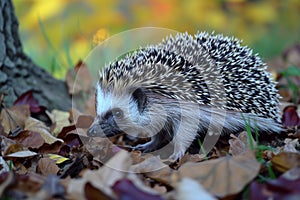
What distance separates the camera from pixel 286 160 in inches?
107

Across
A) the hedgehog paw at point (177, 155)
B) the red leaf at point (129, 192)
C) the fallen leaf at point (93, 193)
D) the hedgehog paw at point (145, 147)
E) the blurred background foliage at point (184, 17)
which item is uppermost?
the blurred background foliage at point (184, 17)

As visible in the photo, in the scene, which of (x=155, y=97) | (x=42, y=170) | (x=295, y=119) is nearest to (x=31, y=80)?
(x=155, y=97)

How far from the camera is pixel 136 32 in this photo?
9664mm

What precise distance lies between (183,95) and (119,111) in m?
0.57

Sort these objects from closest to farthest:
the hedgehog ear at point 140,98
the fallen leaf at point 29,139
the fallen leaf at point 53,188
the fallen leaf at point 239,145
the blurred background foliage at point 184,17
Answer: the fallen leaf at point 53,188
the fallen leaf at point 239,145
the fallen leaf at point 29,139
the hedgehog ear at point 140,98
the blurred background foliage at point 184,17

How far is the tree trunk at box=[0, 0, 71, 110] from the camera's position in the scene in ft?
15.0

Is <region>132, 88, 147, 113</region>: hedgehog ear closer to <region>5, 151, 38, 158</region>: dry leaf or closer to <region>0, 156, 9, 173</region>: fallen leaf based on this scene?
<region>5, 151, 38, 158</region>: dry leaf

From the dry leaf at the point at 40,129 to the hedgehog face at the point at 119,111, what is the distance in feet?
1.15

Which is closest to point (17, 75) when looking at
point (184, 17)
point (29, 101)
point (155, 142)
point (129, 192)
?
point (29, 101)

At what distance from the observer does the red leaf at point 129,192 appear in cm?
228

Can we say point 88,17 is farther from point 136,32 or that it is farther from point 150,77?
point 150,77

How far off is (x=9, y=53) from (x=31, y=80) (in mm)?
358

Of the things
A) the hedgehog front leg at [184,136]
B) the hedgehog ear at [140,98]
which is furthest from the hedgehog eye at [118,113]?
the hedgehog front leg at [184,136]

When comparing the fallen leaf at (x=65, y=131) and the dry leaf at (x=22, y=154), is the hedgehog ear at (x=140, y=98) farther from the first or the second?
the dry leaf at (x=22, y=154)
